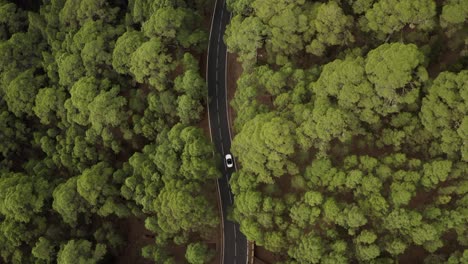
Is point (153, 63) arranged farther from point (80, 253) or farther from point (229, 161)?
point (80, 253)

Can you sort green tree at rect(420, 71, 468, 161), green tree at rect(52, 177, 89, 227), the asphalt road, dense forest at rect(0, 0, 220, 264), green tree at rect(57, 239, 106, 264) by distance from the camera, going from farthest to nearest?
green tree at rect(52, 177, 89, 227) < green tree at rect(57, 239, 106, 264) < the asphalt road < dense forest at rect(0, 0, 220, 264) < green tree at rect(420, 71, 468, 161)

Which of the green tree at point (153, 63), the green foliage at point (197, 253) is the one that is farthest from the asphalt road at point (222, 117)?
the green tree at point (153, 63)

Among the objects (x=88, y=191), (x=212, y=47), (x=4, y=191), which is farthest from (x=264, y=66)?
(x=4, y=191)

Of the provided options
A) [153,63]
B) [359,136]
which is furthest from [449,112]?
[153,63]

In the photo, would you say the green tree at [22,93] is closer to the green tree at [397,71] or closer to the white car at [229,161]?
the white car at [229,161]

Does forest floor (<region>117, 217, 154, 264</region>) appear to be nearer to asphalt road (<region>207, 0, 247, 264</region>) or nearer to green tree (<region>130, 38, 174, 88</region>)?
asphalt road (<region>207, 0, 247, 264</region>)

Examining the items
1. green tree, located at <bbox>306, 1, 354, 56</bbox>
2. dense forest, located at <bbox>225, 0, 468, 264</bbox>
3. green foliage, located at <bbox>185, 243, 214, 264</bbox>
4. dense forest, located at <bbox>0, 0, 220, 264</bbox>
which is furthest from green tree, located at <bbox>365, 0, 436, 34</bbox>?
green foliage, located at <bbox>185, 243, 214, 264</bbox>
